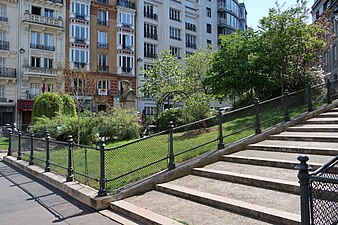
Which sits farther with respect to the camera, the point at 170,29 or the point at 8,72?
the point at 170,29

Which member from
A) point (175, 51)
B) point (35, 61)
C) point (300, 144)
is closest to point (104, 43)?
point (35, 61)

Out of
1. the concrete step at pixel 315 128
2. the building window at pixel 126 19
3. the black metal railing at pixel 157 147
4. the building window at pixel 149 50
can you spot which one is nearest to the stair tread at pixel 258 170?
the black metal railing at pixel 157 147

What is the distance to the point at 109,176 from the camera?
23.5ft

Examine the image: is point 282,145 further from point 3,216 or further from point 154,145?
point 3,216

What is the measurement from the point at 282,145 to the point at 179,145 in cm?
291

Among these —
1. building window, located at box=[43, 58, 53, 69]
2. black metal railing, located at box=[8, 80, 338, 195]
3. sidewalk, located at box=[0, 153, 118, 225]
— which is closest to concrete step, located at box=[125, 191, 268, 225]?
black metal railing, located at box=[8, 80, 338, 195]

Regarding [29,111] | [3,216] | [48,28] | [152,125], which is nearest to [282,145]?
[3,216]

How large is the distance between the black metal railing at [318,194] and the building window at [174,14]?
151 feet

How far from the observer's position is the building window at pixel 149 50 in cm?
4416

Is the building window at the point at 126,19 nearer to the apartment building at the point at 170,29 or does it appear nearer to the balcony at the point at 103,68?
the apartment building at the point at 170,29

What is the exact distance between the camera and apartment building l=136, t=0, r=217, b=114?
4312 centimetres

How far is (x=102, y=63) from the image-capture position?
4016 cm

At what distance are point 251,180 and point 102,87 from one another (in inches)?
1385

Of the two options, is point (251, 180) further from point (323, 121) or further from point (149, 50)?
point (149, 50)
